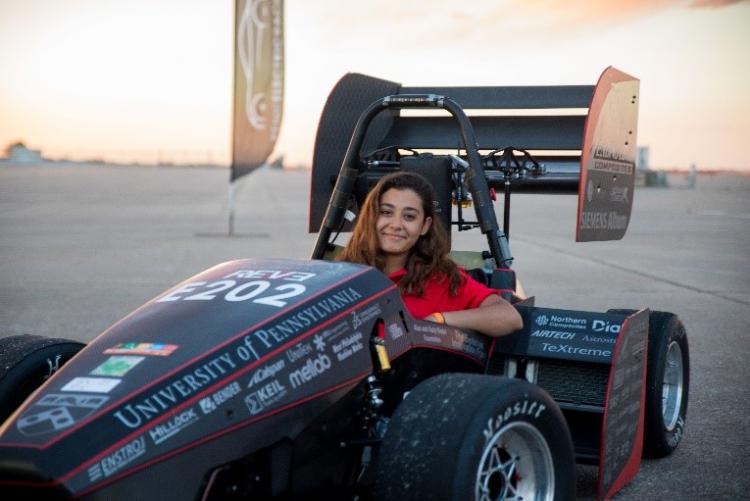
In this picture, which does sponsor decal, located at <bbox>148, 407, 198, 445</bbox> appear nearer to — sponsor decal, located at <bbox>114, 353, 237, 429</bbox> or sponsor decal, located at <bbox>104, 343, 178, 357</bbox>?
sponsor decal, located at <bbox>114, 353, 237, 429</bbox>

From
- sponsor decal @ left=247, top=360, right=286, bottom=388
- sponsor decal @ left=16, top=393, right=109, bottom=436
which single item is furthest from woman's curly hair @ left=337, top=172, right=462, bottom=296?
sponsor decal @ left=16, top=393, right=109, bottom=436

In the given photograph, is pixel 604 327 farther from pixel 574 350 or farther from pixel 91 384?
pixel 91 384

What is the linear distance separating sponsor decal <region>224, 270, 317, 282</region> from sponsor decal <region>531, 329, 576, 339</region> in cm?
135

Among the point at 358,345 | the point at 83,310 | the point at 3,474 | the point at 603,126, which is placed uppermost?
the point at 603,126

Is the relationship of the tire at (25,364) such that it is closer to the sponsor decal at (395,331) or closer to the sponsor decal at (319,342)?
the sponsor decal at (319,342)

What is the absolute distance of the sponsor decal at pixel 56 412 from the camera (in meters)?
3.03

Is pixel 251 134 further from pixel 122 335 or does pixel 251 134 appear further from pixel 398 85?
pixel 122 335

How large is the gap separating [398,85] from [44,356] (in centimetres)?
312

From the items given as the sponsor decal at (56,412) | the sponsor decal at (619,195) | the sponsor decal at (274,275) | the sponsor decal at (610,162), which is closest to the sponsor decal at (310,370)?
the sponsor decal at (274,275)

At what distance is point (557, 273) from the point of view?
1388 centimetres

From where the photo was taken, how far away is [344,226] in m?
5.90

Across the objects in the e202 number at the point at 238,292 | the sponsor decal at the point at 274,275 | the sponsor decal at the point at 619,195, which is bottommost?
the e202 number at the point at 238,292

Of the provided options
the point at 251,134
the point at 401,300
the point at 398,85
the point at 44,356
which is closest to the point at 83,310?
the point at 398,85

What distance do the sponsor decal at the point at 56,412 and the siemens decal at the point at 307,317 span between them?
22.8 inches
